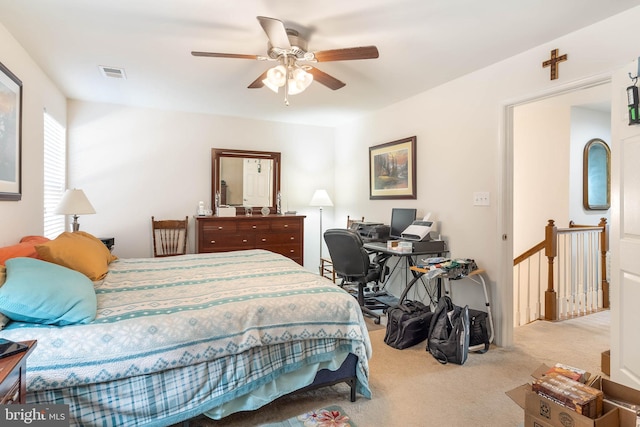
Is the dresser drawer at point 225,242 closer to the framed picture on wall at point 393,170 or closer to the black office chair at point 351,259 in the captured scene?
the black office chair at point 351,259

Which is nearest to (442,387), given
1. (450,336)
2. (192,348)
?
(450,336)

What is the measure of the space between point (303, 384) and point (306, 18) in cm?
225

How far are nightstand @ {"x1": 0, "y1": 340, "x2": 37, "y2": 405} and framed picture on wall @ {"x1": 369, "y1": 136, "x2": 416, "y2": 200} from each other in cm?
351

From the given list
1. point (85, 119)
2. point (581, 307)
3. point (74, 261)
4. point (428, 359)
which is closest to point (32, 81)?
point (85, 119)

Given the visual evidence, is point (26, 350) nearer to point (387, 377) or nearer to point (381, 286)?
point (387, 377)

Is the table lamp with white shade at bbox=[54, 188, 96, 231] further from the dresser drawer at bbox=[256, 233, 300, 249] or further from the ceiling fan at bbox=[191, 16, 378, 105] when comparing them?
the ceiling fan at bbox=[191, 16, 378, 105]

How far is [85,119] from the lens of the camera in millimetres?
4027

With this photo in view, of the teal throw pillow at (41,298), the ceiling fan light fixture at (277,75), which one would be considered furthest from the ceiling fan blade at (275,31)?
the teal throw pillow at (41,298)

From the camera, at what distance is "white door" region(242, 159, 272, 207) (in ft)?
15.8

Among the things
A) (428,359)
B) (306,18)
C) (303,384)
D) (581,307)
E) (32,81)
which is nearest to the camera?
(303,384)

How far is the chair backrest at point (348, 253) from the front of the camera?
3.30m

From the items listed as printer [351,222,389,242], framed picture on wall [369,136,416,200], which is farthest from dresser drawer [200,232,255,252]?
framed picture on wall [369,136,416,200]

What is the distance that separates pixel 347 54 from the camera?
221cm

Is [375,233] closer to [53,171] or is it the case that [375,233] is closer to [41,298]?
[41,298]
